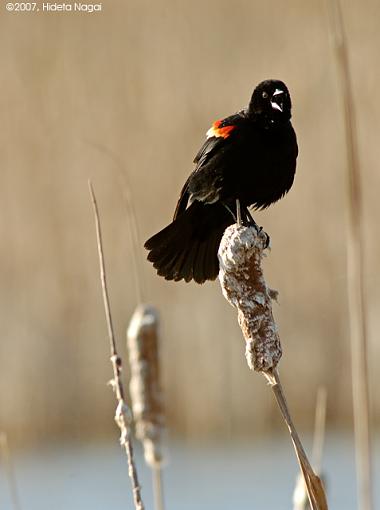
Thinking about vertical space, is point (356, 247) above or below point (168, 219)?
below

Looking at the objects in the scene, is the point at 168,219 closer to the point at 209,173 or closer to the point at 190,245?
the point at 190,245

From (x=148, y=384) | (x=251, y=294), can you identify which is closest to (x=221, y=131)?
(x=148, y=384)

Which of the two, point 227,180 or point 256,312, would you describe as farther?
point 227,180

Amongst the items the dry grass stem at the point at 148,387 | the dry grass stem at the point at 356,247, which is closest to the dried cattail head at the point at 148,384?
the dry grass stem at the point at 148,387

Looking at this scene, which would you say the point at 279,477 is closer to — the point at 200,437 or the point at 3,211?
the point at 200,437

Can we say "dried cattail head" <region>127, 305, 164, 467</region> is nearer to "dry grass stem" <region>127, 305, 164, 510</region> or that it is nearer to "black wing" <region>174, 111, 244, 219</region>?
"dry grass stem" <region>127, 305, 164, 510</region>

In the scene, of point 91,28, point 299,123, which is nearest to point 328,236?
point 299,123

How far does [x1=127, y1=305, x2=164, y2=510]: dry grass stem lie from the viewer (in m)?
2.35

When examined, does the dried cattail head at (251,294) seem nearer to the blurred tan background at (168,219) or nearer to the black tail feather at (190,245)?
the black tail feather at (190,245)

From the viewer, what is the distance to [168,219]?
5.98 m

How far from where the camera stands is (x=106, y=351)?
20.1ft

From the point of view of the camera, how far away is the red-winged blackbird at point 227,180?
8.82 ft

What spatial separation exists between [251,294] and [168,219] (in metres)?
4.19

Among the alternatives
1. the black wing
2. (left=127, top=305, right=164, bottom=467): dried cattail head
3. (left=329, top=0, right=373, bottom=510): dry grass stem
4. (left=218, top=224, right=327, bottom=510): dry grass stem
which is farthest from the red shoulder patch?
(left=329, top=0, right=373, bottom=510): dry grass stem
